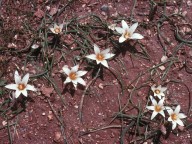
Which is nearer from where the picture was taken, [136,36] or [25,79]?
[25,79]

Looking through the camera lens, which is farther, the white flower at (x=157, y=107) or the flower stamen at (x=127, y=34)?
the flower stamen at (x=127, y=34)

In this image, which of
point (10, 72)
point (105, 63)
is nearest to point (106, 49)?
point (105, 63)

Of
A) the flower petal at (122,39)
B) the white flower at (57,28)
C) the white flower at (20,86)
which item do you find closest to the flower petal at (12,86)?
the white flower at (20,86)

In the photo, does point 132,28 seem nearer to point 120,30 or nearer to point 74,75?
point 120,30

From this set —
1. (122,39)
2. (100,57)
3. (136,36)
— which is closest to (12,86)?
(100,57)

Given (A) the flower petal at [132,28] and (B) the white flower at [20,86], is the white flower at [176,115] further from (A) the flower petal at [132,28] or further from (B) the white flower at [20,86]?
(B) the white flower at [20,86]

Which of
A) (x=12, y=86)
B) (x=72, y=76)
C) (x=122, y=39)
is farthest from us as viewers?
(x=122, y=39)
